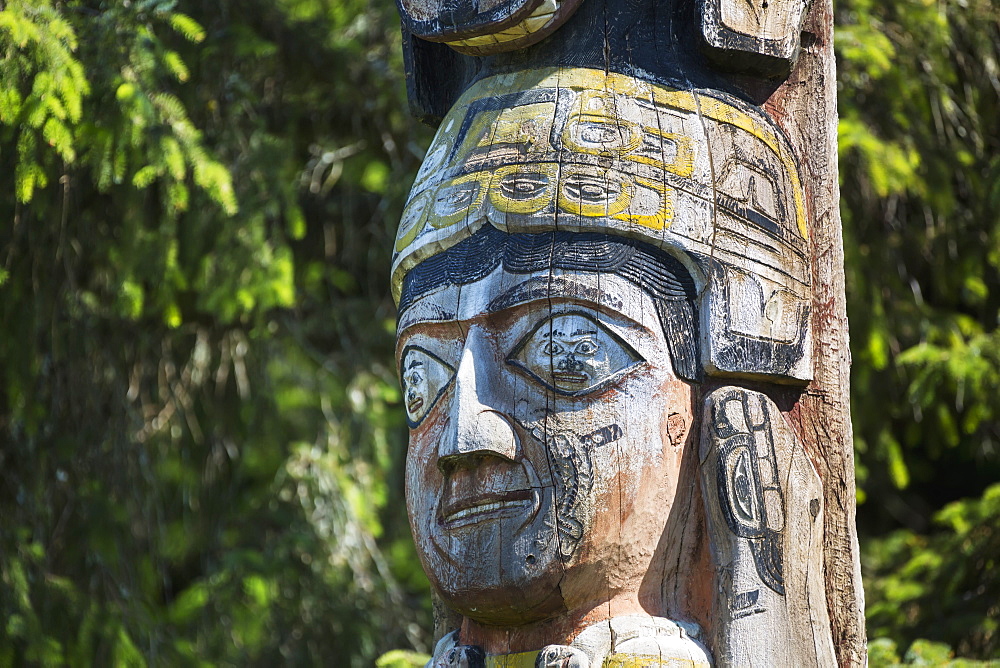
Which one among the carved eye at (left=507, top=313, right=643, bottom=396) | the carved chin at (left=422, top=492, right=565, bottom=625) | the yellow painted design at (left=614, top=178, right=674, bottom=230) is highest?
the yellow painted design at (left=614, top=178, right=674, bottom=230)

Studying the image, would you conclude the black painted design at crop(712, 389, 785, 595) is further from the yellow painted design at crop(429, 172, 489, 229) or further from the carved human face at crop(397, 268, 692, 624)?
the yellow painted design at crop(429, 172, 489, 229)

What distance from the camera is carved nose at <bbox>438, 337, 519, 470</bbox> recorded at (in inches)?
107

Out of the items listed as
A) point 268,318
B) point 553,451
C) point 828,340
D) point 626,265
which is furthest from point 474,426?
point 268,318

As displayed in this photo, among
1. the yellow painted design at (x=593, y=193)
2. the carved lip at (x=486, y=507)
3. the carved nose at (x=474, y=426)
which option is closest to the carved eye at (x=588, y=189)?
the yellow painted design at (x=593, y=193)

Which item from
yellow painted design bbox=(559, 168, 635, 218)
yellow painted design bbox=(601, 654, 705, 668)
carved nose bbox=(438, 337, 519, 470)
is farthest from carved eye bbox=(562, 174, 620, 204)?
yellow painted design bbox=(601, 654, 705, 668)

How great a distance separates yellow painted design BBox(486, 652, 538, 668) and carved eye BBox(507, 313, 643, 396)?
2.13 ft

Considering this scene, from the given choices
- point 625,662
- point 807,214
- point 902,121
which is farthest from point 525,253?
point 902,121

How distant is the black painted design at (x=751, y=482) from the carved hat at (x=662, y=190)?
117 mm

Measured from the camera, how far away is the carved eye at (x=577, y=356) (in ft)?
9.04

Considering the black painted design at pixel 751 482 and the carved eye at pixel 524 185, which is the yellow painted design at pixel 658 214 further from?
the black painted design at pixel 751 482

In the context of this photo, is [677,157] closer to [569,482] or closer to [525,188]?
[525,188]

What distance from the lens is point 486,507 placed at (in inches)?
108

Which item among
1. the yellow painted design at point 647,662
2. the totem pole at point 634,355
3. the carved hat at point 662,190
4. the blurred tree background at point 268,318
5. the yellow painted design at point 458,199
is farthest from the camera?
the blurred tree background at point 268,318

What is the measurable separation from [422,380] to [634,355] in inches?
23.2
